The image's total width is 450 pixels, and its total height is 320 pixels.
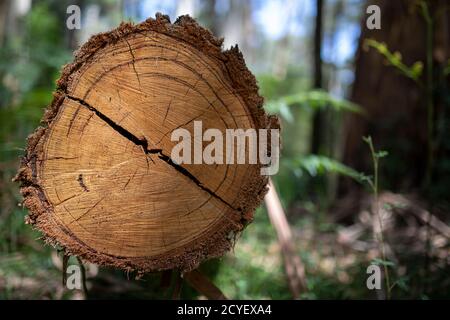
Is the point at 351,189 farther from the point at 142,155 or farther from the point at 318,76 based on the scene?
the point at 142,155

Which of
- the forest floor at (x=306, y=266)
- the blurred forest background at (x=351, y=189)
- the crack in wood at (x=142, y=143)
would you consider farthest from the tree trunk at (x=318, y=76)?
the crack in wood at (x=142, y=143)

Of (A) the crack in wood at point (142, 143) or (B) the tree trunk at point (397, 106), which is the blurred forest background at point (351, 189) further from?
(A) the crack in wood at point (142, 143)

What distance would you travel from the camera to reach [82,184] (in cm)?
178

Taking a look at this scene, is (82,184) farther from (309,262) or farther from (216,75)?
(309,262)

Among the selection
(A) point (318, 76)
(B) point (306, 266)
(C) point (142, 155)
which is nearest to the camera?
(C) point (142, 155)

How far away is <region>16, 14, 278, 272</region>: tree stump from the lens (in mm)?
1771

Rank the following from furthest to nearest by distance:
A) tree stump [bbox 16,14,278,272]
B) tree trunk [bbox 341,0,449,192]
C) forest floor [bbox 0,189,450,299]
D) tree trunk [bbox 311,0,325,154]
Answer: tree trunk [bbox 311,0,325,154] → tree trunk [bbox 341,0,449,192] → forest floor [bbox 0,189,450,299] → tree stump [bbox 16,14,278,272]

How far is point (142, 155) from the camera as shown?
182 centimetres

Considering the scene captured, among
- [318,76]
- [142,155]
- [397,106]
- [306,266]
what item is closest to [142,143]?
[142,155]

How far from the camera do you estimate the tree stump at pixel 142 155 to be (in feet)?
5.81

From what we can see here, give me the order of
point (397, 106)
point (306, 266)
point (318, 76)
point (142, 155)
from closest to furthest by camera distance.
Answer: point (142, 155), point (306, 266), point (397, 106), point (318, 76)

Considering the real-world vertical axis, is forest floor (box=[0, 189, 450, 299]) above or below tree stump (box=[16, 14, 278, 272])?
below

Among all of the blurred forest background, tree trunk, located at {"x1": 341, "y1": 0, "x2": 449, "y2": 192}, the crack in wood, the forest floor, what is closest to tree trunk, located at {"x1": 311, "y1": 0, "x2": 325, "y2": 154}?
the blurred forest background

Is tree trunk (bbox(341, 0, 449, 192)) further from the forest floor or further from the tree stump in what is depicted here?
the tree stump
